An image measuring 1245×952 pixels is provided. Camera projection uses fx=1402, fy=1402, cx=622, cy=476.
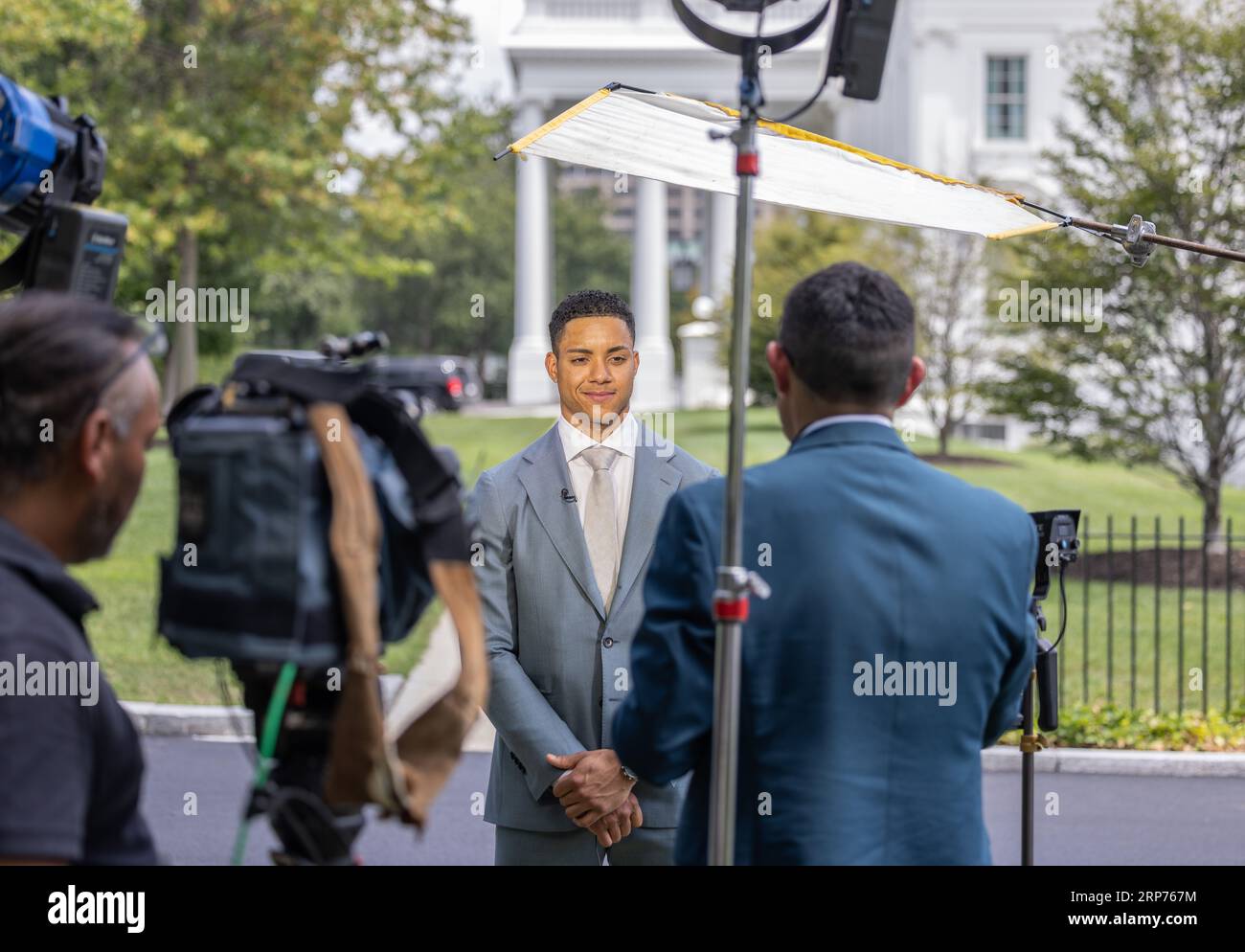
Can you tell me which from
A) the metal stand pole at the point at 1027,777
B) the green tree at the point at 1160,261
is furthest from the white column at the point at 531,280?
the metal stand pole at the point at 1027,777

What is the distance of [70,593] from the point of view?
191 centimetres

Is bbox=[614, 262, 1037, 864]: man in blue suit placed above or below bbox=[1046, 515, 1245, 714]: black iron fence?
above

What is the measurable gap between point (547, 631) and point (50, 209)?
1.74 meters

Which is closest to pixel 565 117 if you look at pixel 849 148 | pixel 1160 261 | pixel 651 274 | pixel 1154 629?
pixel 849 148

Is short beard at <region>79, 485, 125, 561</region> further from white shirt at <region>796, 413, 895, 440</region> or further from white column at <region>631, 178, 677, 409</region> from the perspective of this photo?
white column at <region>631, 178, 677, 409</region>

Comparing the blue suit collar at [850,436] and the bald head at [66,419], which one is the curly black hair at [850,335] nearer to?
the blue suit collar at [850,436]

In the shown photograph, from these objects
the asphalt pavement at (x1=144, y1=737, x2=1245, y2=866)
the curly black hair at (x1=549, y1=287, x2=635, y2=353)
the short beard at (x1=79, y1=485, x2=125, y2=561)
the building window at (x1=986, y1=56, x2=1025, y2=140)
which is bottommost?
the asphalt pavement at (x1=144, y1=737, x2=1245, y2=866)

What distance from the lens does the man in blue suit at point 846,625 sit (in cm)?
250

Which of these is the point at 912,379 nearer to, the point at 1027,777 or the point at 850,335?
the point at 850,335

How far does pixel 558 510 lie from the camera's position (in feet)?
12.8

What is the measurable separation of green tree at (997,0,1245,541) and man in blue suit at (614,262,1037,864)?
13259 millimetres

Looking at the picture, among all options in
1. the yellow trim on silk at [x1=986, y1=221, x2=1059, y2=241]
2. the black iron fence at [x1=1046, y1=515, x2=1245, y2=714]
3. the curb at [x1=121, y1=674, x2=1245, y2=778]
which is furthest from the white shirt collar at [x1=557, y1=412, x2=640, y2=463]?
the black iron fence at [x1=1046, y1=515, x2=1245, y2=714]

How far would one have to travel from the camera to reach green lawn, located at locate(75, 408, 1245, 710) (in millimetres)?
10180
